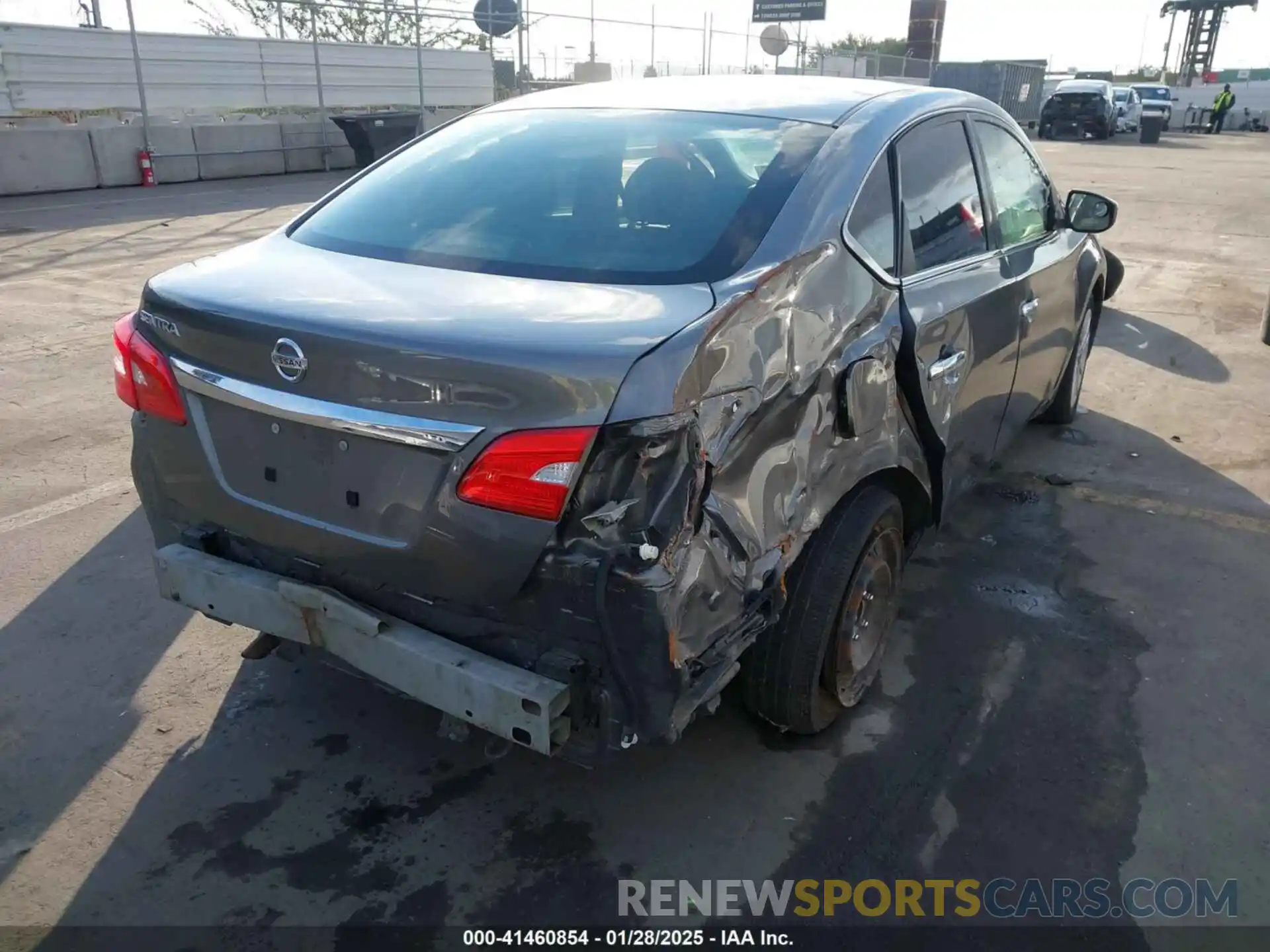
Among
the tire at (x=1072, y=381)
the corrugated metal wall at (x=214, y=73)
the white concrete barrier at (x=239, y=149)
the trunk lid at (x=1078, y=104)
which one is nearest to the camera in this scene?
the tire at (x=1072, y=381)

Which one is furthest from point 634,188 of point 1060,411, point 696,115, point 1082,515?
point 1060,411

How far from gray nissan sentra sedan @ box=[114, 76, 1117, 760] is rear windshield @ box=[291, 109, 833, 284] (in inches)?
0.5

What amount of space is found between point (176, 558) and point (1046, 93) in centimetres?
5366

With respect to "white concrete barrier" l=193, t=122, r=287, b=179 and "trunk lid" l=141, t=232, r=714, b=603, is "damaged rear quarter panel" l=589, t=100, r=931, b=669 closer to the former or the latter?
"trunk lid" l=141, t=232, r=714, b=603

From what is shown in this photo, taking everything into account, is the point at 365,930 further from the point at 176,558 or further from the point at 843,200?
the point at 843,200

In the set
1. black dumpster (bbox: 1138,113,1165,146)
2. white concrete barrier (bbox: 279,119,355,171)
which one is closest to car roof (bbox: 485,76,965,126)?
white concrete barrier (bbox: 279,119,355,171)

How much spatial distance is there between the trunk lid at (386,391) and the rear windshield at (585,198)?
0.60ft

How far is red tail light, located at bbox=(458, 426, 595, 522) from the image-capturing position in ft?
6.72

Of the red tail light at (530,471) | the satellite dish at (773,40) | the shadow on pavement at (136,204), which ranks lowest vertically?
the shadow on pavement at (136,204)

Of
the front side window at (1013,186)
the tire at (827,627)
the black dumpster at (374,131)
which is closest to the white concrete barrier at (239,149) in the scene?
the black dumpster at (374,131)

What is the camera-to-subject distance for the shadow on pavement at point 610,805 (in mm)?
2467

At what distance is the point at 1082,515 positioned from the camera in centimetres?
468

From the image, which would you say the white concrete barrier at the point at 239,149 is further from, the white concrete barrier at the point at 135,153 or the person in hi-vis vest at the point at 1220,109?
the person in hi-vis vest at the point at 1220,109

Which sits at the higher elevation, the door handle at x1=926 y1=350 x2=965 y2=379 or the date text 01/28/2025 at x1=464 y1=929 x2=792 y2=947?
the door handle at x1=926 y1=350 x2=965 y2=379
